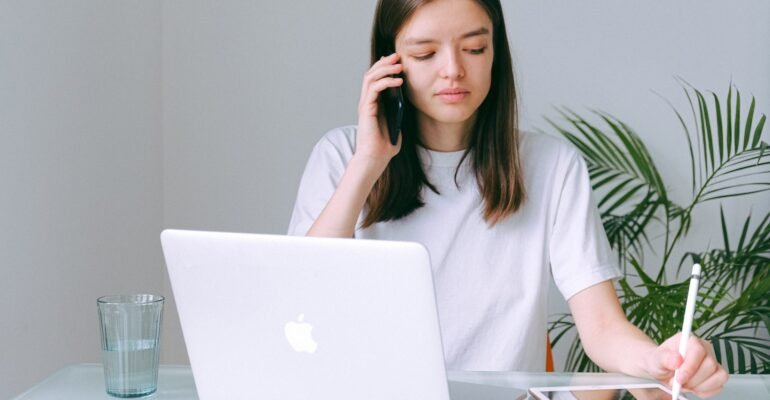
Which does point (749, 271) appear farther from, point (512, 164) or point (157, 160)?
point (157, 160)

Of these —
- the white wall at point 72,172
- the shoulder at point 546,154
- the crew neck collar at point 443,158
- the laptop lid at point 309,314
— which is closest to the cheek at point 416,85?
the crew neck collar at point 443,158

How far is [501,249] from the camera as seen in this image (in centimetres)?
182

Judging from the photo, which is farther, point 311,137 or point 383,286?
point 311,137

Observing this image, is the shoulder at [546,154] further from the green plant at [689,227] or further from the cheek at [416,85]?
the green plant at [689,227]

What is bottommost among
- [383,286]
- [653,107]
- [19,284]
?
[19,284]

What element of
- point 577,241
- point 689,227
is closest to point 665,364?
point 577,241

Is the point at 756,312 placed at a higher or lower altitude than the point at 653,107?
lower

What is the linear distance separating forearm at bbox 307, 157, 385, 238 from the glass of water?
0.47m

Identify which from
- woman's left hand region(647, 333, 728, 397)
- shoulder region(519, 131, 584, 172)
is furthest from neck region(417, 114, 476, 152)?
woman's left hand region(647, 333, 728, 397)

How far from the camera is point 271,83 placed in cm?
315

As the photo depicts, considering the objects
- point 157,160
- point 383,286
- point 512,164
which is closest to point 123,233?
point 157,160

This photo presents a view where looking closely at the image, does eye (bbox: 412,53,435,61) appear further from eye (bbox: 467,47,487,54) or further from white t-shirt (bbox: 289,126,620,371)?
white t-shirt (bbox: 289,126,620,371)

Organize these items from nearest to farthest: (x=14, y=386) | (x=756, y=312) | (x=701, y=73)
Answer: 1. (x=14, y=386)
2. (x=756, y=312)
3. (x=701, y=73)

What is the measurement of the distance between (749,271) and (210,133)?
66.8 inches
